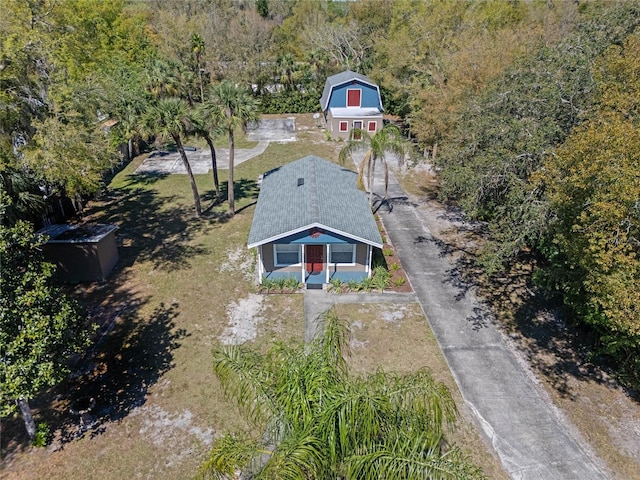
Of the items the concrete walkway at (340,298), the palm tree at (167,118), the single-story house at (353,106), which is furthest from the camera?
the single-story house at (353,106)

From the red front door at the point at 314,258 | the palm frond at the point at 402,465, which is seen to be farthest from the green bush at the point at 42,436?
the red front door at the point at 314,258

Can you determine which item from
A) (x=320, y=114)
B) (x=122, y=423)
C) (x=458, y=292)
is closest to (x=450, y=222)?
(x=458, y=292)

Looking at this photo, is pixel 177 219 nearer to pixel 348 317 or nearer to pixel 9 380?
pixel 348 317

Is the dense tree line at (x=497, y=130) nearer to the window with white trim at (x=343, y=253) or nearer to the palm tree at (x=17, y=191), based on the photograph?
the palm tree at (x=17, y=191)

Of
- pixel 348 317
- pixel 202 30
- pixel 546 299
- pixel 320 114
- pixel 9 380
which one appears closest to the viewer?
pixel 9 380

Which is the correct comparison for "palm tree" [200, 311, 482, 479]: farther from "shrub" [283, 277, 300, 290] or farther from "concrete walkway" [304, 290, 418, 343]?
"shrub" [283, 277, 300, 290]

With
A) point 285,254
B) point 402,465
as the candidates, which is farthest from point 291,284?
point 402,465

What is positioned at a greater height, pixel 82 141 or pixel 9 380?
pixel 82 141
